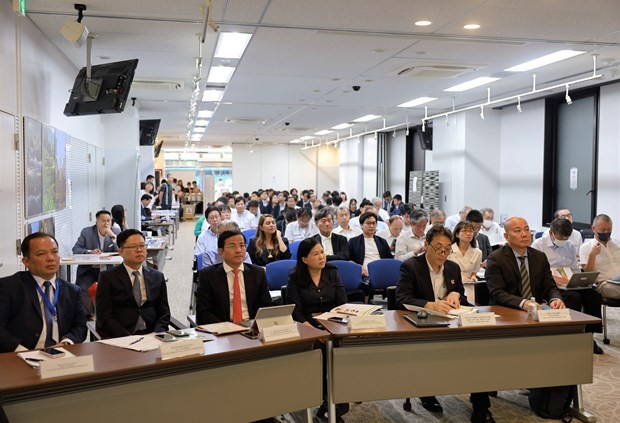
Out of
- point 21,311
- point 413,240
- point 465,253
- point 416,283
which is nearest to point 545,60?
point 413,240

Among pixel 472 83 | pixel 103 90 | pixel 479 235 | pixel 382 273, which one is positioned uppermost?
pixel 472 83

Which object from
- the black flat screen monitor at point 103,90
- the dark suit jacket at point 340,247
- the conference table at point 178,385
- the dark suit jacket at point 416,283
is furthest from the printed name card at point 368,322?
the black flat screen monitor at point 103,90

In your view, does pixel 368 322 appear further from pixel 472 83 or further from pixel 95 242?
pixel 472 83

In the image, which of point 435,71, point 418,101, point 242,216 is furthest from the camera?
point 418,101

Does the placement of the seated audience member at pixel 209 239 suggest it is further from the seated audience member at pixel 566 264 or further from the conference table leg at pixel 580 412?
the conference table leg at pixel 580 412

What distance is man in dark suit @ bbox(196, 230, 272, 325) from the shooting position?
4125 mm

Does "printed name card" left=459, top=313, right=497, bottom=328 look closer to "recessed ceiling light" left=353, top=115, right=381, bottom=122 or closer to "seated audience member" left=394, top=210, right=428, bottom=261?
"seated audience member" left=394, top=210, right=428, bottom=261

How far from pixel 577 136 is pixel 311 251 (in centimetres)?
818

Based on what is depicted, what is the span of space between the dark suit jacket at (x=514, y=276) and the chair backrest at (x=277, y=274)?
2129mm

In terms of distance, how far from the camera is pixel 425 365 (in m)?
3.71

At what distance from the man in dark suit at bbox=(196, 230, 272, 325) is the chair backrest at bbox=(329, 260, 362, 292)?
6.47 ft

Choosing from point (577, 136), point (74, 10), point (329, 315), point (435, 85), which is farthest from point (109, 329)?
point (577, 136)

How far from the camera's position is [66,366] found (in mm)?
2703

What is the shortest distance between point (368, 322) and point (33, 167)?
13.7 feet
